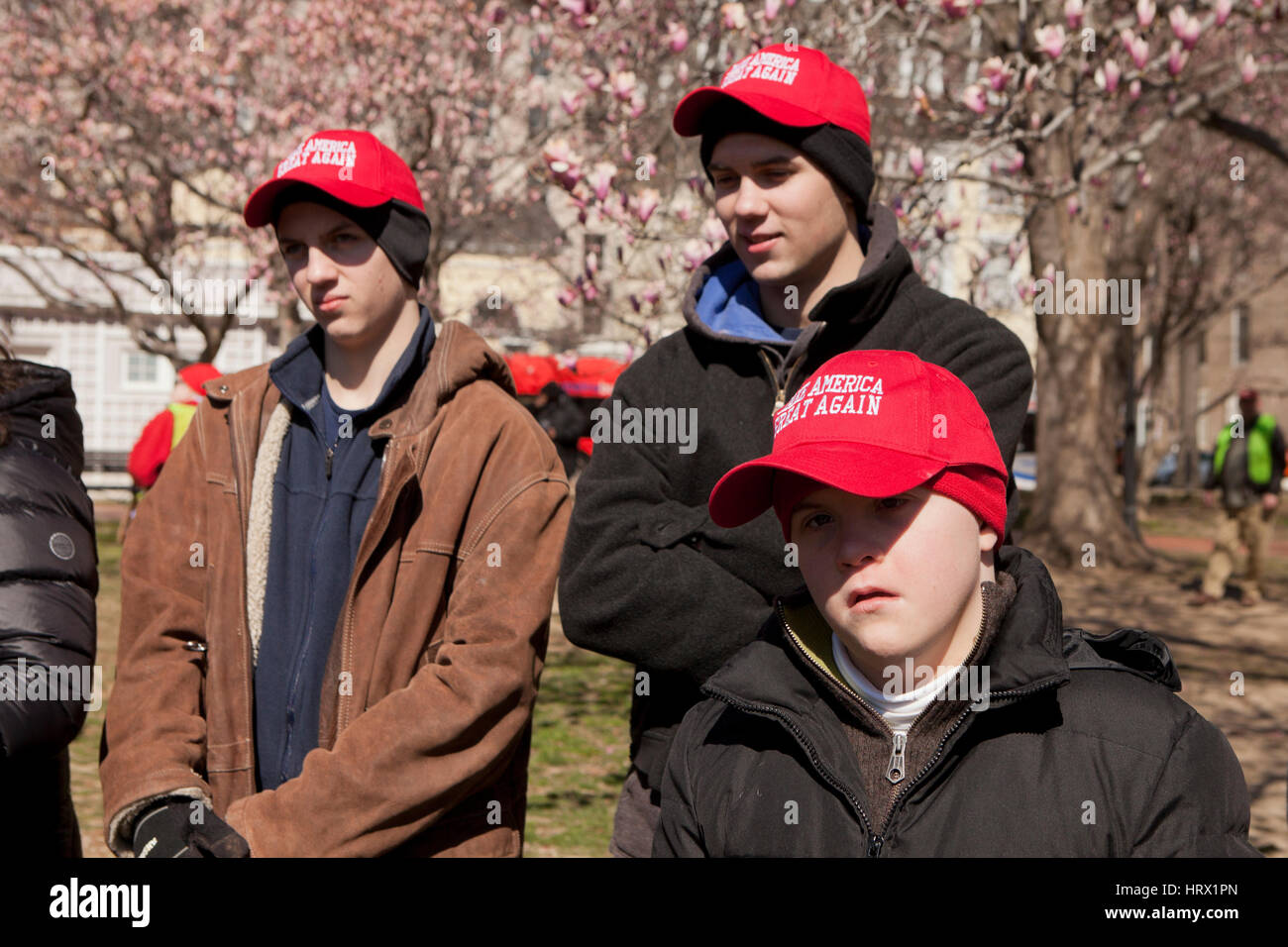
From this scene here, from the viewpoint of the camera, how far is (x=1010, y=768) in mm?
2055

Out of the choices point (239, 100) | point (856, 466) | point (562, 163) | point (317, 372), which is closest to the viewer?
point (856, 466)

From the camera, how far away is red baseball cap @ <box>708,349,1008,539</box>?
2.02 m

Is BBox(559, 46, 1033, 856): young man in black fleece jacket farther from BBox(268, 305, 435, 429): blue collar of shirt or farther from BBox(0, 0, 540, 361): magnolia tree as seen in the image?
BBox(0, 0, 540, 361): magnolia tree

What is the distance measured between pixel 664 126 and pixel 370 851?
7924mm

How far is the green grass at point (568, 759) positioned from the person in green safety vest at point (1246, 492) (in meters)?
6.92

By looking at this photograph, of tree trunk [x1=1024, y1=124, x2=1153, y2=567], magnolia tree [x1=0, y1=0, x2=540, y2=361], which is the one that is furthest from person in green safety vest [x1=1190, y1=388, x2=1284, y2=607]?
magnolia tree [x1=0, y1=0, x2=540, y2=361]

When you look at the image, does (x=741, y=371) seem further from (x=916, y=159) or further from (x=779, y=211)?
(x=916, y=159)

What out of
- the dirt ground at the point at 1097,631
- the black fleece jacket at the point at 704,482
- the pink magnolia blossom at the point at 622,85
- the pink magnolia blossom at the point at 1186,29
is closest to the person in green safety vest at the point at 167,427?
the dirt ground at the point at 1097,631

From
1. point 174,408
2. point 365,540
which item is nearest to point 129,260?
point 174,408

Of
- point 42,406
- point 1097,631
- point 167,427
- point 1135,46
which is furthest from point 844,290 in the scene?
point 167,427

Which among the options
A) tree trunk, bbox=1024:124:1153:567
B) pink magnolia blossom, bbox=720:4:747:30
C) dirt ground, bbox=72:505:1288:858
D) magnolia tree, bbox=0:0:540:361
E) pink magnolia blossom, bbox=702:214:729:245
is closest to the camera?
pink magnolia blossom, bbox=720:4:747:30

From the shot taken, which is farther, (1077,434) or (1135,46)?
(1077,434)

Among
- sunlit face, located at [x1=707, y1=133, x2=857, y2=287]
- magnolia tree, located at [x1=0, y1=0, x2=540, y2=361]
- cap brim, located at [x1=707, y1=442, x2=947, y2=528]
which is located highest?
magnolia tree, located at [x1=0, y1=0, x2=540, y2=361]

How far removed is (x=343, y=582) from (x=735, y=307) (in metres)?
1.03
